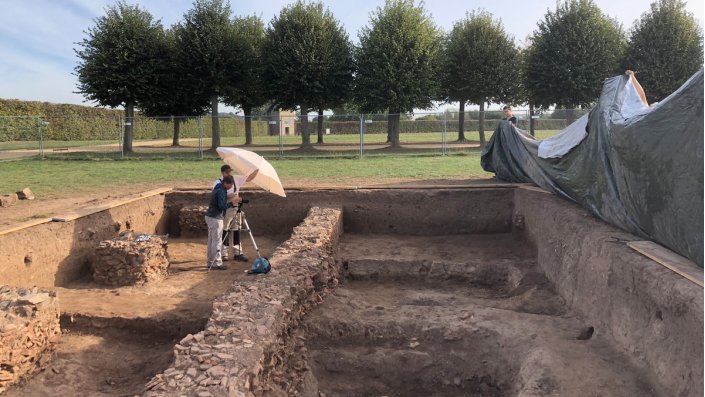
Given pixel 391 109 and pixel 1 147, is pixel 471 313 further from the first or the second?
pixel 1 147

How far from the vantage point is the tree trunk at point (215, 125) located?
23.8 m

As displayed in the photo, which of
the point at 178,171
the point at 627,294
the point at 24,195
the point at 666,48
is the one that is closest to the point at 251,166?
the point at 627,294

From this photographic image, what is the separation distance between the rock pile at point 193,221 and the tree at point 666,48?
2392cm

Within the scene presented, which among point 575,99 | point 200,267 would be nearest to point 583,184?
point 200,267

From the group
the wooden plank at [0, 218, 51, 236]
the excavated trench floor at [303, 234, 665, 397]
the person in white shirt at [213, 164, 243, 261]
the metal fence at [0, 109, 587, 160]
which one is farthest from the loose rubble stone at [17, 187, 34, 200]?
the metal fence at [0, 109, 587, 160]

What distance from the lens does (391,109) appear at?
84.5ft

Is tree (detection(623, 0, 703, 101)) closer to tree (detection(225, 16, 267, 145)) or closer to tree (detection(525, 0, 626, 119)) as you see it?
tree (detection(525, 0, 626, 119))

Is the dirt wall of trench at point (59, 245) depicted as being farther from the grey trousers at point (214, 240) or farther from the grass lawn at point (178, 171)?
the grass lawn at point (178, 171)

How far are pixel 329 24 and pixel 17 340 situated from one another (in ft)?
74.5

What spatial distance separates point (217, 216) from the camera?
834 cm

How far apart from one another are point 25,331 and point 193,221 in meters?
5.89

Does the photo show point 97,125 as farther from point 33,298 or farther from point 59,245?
point 33,298

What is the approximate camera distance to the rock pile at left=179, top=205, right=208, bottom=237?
428 inches

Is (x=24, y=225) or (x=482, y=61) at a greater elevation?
(x=482, y=61)
